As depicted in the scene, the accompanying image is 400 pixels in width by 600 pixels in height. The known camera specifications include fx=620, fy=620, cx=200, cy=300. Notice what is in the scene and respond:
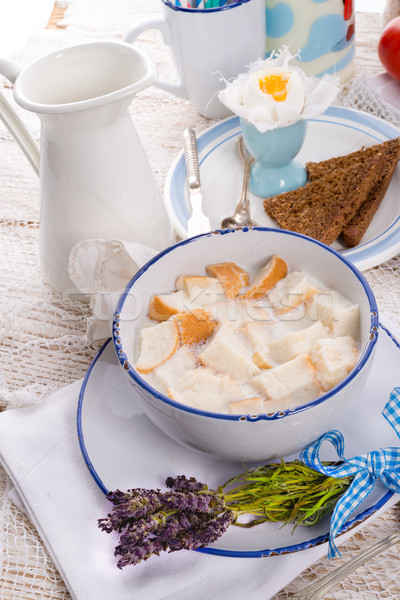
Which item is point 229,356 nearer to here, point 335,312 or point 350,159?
point 335,312

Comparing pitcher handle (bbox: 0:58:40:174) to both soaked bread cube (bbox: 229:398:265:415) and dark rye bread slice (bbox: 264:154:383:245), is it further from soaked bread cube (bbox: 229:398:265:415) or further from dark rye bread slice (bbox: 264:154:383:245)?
soaked bread cube (bbox: 229:398:265:415)

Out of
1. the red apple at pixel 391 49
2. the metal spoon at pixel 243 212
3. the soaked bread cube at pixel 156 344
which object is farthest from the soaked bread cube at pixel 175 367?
the red apple at pixel 391 49

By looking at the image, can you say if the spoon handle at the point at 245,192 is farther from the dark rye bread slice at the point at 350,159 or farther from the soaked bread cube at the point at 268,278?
the soaked bread cube at the point at 268,278

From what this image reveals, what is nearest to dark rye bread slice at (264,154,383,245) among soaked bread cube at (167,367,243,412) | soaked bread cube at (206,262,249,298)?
soaked bread cube at (206,262,249,298)

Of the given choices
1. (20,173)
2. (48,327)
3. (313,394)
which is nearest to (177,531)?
(313,394)

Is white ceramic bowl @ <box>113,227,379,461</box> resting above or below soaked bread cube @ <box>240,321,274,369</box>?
above

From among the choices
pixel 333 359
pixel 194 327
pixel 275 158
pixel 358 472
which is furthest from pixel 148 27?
pixel 358 472

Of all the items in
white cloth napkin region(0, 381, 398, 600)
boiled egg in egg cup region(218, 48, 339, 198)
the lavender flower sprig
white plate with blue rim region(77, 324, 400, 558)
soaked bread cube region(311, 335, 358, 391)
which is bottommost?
white cloth napkin region(0, 381, 398, 600)

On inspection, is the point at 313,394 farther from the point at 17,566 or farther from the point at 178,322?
the point at 17,566
